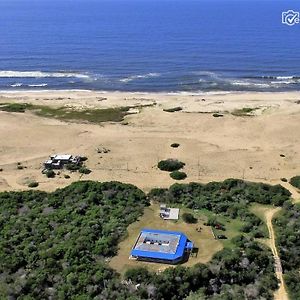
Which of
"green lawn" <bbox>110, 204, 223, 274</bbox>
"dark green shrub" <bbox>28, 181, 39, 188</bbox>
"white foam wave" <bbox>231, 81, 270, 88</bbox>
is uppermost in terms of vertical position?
"white foam wave" <bbox>231, 81, 270, 88</bbox>

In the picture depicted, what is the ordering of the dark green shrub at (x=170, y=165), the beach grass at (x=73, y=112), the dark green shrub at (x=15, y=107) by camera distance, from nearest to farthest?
the dark green shrub at (x=170, y=165) → the beach grass at (x=73, y=112) → the dark green shrub at (x=15, y=107)

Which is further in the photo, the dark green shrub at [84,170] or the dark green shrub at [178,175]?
the dark green shrub at [84,170]

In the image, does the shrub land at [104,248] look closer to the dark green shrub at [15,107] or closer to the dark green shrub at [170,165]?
the dark green shrub at [170,165]

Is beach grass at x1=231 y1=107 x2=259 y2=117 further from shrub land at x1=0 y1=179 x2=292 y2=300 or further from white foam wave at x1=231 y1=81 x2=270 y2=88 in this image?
shrub land at x1=0 y1=179 x2=292 y2=300

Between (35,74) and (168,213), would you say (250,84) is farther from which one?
(168,213)

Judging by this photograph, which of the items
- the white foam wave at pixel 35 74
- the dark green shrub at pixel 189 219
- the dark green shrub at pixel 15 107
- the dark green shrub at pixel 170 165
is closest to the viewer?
the dark green shrub at pixel 189 219

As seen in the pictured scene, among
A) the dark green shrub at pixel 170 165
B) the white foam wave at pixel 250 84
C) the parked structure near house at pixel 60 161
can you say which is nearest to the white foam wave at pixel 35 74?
the white foam wave at pixel 250 84

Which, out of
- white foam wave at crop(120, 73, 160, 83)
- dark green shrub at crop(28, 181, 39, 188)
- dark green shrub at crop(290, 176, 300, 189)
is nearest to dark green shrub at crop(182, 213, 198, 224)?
dark green shrub at crop(290, 176, 300, 189)
